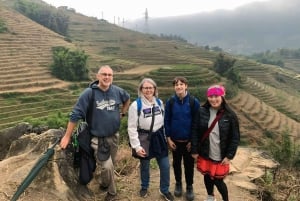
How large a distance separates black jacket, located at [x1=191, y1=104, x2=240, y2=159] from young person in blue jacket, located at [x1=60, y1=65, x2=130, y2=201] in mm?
855

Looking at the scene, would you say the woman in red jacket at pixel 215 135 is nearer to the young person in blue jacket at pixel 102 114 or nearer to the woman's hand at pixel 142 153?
the woman's hand at pixel 142 153

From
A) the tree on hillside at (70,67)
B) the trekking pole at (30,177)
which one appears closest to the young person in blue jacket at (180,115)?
the trekking pole at (30,177)

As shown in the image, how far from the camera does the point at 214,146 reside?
384cm

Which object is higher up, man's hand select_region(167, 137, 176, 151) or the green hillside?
man's hand select_region(167, 137, 176, 151)

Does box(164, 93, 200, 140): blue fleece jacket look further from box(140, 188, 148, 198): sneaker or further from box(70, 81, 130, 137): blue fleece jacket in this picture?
box(140, 188, 148, 198): sneaker

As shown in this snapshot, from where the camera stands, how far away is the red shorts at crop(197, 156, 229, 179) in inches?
153

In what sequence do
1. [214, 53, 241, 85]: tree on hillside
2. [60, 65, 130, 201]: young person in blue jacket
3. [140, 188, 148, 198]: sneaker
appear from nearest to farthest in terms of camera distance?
[60, 65, 130, 201]: young person in blue jacket
[140, 188, 148, 198]: sneaker
[214, 53, 241, 85]: tree on hillside

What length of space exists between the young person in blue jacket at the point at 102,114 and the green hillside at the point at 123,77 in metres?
20.7

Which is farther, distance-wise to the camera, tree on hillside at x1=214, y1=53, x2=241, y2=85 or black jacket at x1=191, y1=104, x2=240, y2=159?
tree on hillside at x1=214, y1=53, x2=241, y2=85

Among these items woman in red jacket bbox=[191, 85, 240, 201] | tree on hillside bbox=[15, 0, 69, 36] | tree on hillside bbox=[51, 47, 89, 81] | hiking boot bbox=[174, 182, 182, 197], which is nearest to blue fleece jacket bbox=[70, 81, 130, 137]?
woman in red jacket bbox=[191, 85, 240, 201]

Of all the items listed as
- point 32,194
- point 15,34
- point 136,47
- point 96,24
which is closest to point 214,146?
point 32,194

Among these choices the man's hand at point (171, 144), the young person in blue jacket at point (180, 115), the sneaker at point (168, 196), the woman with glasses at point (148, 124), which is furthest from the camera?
the sneaker at point (168, 196)

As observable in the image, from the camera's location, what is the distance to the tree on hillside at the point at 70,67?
128 ft

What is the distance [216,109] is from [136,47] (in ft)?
205
